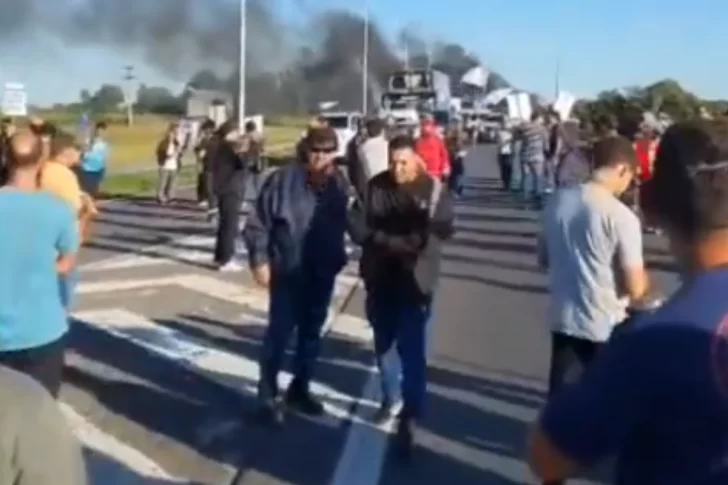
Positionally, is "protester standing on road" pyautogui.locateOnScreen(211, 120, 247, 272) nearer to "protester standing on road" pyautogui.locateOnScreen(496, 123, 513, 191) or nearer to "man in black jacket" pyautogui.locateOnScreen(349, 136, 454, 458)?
"man in black jacket" pyautogui.locateOnScreen(349, 136, 454, 458)

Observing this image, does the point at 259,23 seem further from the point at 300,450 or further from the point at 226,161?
the point at 300,450

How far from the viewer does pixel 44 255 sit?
625cm

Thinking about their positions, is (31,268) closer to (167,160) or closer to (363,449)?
(363,449)

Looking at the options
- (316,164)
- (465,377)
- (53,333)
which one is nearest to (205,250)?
(465,377)

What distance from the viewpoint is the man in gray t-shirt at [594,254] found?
23.4ft

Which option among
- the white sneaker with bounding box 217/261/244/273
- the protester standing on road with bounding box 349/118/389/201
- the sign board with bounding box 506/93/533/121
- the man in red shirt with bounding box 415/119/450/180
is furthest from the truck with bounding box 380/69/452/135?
the white sneaker with bounding box 217/261/244/273

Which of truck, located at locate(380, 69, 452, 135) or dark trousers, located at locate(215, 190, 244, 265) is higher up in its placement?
truck, located at locate(380, 69, 452, 135)

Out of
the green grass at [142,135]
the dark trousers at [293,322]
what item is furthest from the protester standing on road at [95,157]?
the green grass at [142,135]

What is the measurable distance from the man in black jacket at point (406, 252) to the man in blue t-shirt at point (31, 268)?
7.92 feet

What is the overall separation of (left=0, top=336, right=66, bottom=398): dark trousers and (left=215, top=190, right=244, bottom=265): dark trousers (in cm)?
1131

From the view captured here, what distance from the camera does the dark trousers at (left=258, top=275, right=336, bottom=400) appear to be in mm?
9375

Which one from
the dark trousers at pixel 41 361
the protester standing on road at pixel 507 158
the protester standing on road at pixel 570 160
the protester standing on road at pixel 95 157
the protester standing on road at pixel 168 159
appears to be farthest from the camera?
the protester standing on road at pixel 507 158

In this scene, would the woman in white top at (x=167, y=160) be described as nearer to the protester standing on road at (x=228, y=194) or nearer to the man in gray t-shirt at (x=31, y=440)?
the protester standing on road at (x=228, y=194)

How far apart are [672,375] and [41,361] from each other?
4.27 meters
